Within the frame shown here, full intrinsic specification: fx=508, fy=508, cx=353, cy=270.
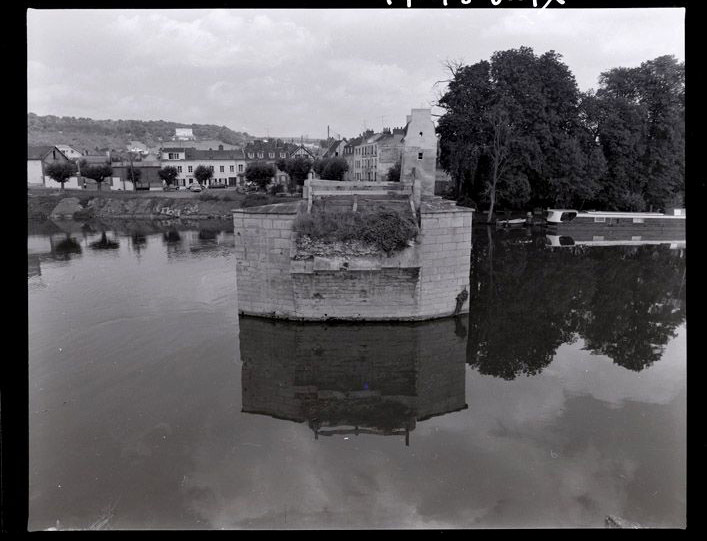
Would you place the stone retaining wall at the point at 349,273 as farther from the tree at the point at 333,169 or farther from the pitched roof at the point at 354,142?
the pitched roof at the point at 354,142

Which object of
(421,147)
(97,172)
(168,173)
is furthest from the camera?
Answer: (168,173)

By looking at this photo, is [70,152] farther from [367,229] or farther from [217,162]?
[367,229]

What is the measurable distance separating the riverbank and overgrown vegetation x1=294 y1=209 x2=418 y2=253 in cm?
3765

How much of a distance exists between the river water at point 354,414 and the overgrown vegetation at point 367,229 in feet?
9.78

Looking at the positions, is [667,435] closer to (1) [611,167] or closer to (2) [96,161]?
(1) [611,167]

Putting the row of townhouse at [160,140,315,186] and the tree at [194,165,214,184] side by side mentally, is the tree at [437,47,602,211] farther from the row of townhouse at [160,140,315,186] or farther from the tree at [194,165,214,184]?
the tree at [194,165,214,184]

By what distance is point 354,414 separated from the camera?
1216 cm

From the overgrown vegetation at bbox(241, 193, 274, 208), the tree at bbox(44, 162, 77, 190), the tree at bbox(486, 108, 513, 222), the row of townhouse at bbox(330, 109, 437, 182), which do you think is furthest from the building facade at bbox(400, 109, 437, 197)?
the tree at bbox(44, 162, 77, 190)

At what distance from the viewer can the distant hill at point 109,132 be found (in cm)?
11081

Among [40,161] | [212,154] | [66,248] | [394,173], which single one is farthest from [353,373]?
[40,161]

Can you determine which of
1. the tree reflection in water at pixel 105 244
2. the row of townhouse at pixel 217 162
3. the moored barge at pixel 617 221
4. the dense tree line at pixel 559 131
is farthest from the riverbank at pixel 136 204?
the moored barge at pixel 617 221

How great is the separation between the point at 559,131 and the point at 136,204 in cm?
4480

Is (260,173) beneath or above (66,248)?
above
